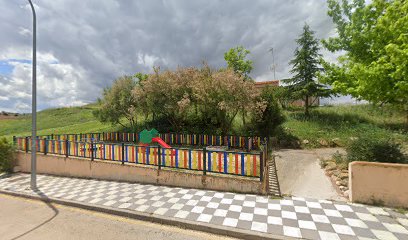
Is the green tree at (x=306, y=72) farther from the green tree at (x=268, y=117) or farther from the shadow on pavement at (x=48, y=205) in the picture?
the shadow on pavement at (x=48, y=205)

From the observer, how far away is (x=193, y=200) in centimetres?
531

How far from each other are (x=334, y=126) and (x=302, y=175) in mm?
8242

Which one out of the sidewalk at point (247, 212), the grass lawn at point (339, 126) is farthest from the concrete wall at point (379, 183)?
the grass lawn at point (339, 126)

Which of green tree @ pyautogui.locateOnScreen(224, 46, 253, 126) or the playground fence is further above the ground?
green tree @ pyautogui.locateOnScreen(224, 46, 253, 126)

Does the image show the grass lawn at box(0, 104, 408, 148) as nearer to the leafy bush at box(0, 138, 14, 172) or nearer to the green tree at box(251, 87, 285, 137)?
the green tree at box(251, 87, 285, 137)

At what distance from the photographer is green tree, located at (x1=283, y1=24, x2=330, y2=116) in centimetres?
1502

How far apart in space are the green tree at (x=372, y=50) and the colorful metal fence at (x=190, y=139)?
5.01 metres

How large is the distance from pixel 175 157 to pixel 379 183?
5679mm

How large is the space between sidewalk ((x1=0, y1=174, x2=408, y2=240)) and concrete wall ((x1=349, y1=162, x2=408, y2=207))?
0.87 ft

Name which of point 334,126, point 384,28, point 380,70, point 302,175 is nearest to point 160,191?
point 302,175

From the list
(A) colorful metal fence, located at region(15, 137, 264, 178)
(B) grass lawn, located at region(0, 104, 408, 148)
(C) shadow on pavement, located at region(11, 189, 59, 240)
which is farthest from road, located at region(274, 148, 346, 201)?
(C) shadow on pavement, located at region(11, 189, 59, 240)

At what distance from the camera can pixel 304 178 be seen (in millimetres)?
6711

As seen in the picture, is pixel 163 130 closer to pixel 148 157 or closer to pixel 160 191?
pixel 148 157

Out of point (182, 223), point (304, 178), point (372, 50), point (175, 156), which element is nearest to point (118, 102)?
point (175, 156)
